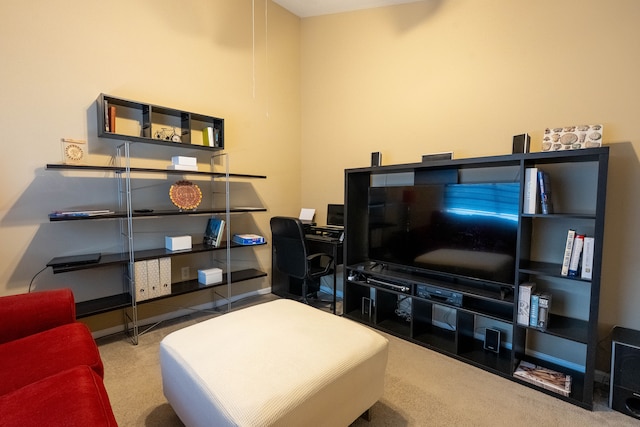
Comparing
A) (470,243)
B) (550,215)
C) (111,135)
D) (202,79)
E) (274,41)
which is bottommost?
(470,243)

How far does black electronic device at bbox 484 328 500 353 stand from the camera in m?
2.29

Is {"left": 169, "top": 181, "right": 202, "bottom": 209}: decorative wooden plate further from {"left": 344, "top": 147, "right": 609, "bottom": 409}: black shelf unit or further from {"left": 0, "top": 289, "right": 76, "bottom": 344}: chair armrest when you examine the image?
{"left": 344, "top": 147, "right": 609, "bottom": 409}: black shelf unit

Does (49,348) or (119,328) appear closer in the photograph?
(49,348)

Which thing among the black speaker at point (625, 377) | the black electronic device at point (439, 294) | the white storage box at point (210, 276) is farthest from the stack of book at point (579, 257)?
the white storage box at point (210, 276)

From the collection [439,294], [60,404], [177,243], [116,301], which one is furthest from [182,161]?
[439,294]

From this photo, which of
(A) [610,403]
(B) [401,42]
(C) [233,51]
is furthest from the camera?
(C) [233,51]

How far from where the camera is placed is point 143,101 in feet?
8.61

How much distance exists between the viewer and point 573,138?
1.88 meters

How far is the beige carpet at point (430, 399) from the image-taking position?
1.65 m

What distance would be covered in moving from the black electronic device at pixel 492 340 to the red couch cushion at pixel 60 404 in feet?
7.87

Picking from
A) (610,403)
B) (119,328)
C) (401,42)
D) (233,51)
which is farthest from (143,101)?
(610,403)

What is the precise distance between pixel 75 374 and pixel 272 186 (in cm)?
268

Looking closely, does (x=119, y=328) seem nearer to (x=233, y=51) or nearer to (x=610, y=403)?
(x=233, y=51)

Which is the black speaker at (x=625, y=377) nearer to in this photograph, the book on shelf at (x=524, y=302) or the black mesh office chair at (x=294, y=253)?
the book on shelf at (x=524, y=302)
